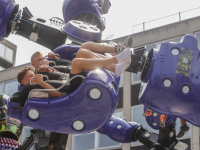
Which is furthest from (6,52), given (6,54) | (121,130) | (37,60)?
(37,60)

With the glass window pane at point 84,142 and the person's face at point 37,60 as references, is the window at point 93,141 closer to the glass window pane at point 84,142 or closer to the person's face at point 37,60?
the glass window pane at point 84,142

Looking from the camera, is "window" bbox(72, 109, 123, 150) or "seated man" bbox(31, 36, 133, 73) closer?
"seated man" bbox(31, 36, 133, 73)

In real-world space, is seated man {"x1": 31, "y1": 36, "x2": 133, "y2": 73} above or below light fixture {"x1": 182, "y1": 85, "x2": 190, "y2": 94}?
above

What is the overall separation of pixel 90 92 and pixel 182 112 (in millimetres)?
1188

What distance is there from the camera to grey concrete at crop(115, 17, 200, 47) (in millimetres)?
13117

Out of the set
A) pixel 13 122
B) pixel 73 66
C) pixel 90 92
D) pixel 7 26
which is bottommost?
pixel 13 122

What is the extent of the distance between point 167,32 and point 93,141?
464 centimetres

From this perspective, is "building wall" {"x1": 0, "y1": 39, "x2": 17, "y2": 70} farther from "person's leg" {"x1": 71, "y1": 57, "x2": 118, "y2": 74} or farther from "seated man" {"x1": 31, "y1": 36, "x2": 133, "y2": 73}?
"person's leg" {"x1": 71, "y1": 57, "x2": 118, "y2": 74}

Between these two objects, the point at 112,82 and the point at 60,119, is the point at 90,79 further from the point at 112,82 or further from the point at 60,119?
the point at 60,119

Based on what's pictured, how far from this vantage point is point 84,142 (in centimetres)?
1395

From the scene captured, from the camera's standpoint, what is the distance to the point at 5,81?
58.4 feet

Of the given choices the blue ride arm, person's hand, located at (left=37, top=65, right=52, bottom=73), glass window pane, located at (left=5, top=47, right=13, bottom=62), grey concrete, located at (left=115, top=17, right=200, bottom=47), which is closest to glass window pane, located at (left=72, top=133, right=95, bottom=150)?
grey concrete, located at (left=115, top=17, right=200, bottom=47)

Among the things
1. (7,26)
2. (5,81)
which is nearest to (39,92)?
(7,26)

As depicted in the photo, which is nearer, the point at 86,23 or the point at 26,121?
the point at 26,121
